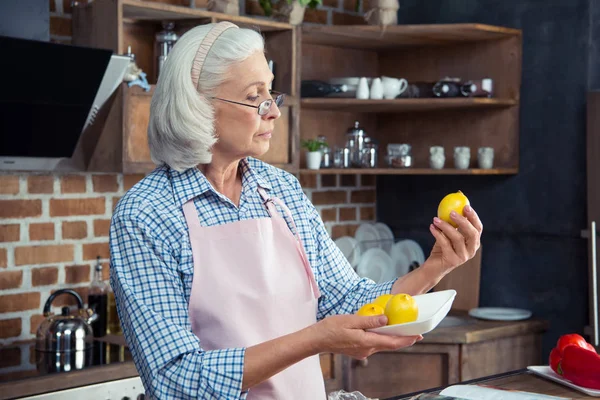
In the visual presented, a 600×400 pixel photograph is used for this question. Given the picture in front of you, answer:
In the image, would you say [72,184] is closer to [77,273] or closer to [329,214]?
[77,273]

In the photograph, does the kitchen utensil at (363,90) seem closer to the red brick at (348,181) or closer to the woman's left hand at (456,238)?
the red brick at (348,181)

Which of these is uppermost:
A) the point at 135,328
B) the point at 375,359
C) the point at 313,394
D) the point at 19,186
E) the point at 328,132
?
the point at 328,132

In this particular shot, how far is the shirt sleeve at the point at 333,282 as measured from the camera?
1.94 meters

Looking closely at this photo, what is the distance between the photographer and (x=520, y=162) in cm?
376

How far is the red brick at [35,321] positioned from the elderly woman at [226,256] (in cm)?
146

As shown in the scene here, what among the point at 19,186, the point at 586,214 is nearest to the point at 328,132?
the point at 586,214

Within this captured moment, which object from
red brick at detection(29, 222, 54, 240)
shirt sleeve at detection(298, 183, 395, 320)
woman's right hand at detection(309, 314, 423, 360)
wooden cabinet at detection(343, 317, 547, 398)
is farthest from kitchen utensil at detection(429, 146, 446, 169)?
woman's right hand at detection(309, 314, 423, 360)

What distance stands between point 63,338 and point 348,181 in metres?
1.78

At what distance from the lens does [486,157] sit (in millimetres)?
3727

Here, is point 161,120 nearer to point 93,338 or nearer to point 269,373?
point 269,373

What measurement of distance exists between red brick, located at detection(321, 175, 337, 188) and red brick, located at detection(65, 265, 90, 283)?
49.7 inches

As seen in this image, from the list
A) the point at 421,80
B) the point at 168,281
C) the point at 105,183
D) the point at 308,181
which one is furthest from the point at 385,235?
the point at 168,281

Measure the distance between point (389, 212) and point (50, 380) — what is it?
2.15 metres

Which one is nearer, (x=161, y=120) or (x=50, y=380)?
(x=161, y=120)
